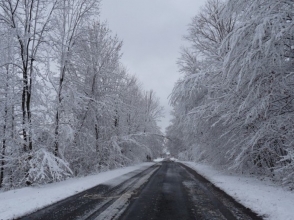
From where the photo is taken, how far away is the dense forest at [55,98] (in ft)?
39.2

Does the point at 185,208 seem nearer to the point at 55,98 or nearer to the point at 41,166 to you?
the point at 41,166

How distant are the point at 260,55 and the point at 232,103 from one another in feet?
14.9

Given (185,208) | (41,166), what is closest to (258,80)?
(185,208)

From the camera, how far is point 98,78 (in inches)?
848

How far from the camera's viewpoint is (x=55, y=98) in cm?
1523

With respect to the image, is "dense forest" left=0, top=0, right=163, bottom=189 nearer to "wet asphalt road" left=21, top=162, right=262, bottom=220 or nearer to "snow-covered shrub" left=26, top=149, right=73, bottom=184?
"snow-covered shrub" left=26, top=149, right=73, bottom=184

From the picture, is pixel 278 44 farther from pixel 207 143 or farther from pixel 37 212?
pixel 207 143

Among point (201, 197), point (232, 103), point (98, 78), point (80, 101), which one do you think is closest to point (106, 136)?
point (98, 78)

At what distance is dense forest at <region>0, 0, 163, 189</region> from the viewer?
39.2 ft

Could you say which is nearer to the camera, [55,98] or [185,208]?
[185,208]

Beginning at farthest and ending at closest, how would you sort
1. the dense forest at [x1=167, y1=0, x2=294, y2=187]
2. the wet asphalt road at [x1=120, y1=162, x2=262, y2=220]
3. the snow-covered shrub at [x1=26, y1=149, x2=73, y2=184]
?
the snow-covered shrub at [x1=26, y1=149, x2=73, y2=184], the dense forest at [x1=167, y1=0, x2=294, y2=187], the wet asphalt road at [x1=120, y1=162, x2=262, y2=220]

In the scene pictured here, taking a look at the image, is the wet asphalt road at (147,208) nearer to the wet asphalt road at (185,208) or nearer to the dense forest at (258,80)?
the wet asphalt road at (185,208)

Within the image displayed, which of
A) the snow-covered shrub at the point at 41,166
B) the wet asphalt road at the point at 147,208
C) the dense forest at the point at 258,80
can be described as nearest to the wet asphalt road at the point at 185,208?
the wet asphalt road at the point at 147,208

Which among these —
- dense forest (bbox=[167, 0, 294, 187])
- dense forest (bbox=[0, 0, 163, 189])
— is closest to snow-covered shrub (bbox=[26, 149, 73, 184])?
dense forest (bbox=[0, 0, 163, 189])
